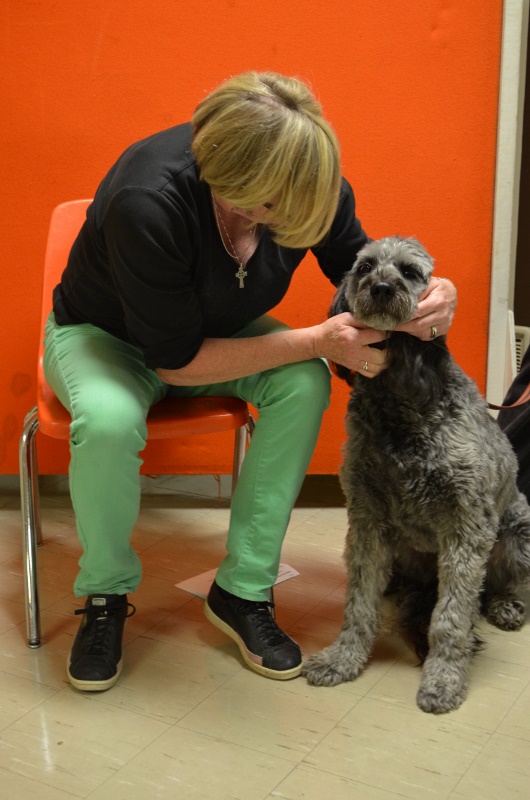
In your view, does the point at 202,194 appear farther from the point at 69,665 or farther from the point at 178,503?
→ the point at 178,503

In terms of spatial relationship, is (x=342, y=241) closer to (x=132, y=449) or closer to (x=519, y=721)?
(x=132, y=449)

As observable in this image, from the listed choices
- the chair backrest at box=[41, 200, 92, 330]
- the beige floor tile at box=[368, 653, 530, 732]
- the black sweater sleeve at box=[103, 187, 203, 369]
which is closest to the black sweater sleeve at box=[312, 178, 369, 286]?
the black sweater sleeve at box=[103, 187, 203, 369]

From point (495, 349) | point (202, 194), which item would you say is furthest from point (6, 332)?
point (495, 349)

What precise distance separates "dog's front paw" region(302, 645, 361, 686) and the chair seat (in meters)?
0.51

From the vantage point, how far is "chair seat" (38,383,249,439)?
1833 mm

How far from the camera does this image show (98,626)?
1.81m

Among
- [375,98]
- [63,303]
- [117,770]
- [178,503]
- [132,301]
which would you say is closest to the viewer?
[117,770]

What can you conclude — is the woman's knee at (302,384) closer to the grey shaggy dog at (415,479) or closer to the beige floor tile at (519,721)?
the grey shaggy dog at (415,479)

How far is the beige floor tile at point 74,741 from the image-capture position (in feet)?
4.95

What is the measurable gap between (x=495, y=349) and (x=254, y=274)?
0.99 m

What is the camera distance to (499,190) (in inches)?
94.7

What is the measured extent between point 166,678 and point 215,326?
2.36 ft

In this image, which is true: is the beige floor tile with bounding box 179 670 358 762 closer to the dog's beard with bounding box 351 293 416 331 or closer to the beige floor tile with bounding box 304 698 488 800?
the beige floor tile with bounding box 304 698 488 800

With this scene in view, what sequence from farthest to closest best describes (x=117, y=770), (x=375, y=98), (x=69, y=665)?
1. (x=375, y=98)
2. (x=69, y=665)
3. (x=117, y=770)
